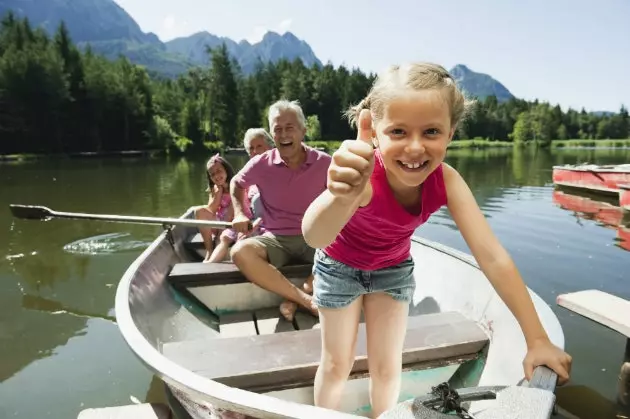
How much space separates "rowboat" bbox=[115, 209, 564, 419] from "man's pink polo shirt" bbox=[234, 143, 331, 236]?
1.37 ft

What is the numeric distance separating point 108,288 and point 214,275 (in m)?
3.49

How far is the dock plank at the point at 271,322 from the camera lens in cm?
378

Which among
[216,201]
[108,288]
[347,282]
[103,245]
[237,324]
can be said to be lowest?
[108,288]

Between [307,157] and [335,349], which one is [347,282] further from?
[307,157]

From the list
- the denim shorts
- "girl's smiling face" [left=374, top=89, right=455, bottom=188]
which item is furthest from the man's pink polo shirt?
"girl's smiling face" [left=374, top=89, right=455, bottom=188]

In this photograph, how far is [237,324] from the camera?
4.02 meters

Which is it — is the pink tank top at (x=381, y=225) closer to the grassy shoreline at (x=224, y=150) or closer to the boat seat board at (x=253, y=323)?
the grassy shoreline at (x=224, y=150)

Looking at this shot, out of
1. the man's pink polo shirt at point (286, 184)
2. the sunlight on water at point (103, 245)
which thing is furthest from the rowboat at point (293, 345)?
the sunlight on water at point (103, 245)

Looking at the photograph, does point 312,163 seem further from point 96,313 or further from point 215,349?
point 96,313

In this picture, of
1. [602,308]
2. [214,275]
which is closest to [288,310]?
[214,275]

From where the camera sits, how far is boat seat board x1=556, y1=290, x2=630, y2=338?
132 inches

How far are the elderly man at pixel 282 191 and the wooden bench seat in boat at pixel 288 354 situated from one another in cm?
118

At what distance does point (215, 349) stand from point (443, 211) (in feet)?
35.2

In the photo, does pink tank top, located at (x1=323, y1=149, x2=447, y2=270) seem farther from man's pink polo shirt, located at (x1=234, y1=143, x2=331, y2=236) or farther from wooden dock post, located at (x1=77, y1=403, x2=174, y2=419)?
Answer: man's pink polo shirt, located at (x1=234, y1=143, x2=331, y2=236)
